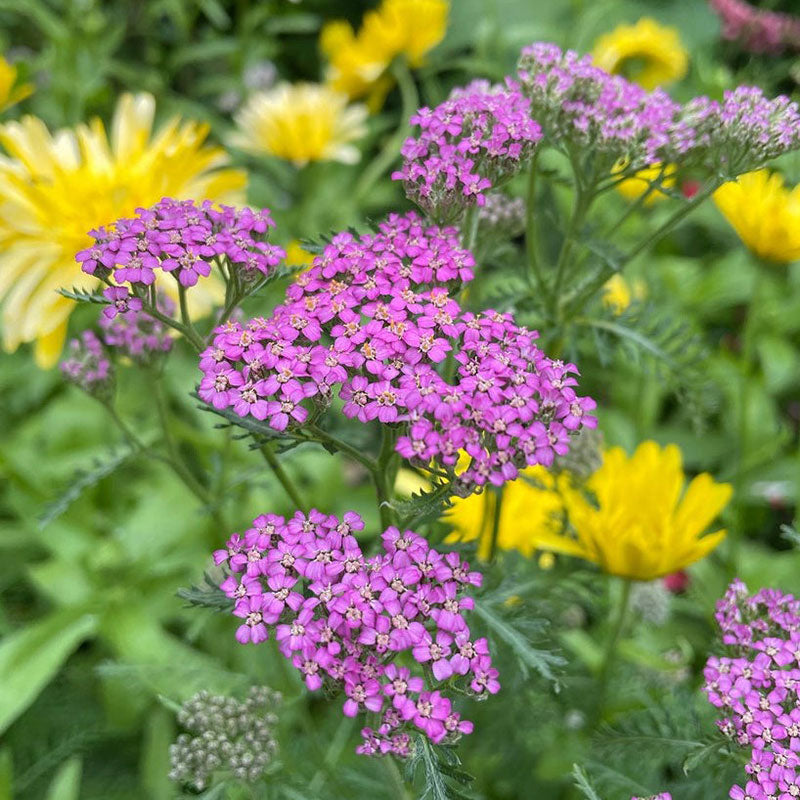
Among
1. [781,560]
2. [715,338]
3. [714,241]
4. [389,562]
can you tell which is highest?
[389,562]

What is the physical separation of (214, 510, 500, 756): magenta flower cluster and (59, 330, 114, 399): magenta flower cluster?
50 centimetres

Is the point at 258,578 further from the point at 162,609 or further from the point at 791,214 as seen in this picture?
the point at 791,214

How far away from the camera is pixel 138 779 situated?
1.76 m

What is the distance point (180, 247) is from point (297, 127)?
1.69m

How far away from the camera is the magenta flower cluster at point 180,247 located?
35.0 inches

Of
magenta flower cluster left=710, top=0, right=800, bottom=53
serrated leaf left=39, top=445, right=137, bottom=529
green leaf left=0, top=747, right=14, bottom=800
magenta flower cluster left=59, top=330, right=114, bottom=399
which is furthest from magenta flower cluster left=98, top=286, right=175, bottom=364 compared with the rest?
magenta flower cluster left=710, top=0, right=800, bottom=53

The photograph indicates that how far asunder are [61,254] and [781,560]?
1.57m

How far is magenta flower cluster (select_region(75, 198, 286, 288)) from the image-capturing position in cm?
89

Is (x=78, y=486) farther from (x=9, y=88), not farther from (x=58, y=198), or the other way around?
(x=9, y=88)

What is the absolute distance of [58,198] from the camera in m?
1.72

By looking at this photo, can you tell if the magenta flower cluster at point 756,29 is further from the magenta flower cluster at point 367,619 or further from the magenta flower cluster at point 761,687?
the magenta flower cluster at point 367,619

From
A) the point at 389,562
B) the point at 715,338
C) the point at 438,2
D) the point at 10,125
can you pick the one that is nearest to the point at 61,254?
the point at 10,125

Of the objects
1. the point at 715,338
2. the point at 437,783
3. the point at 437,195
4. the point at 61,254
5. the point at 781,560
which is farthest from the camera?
the point at 715,338

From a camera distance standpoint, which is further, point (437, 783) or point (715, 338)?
point (715, 338)
